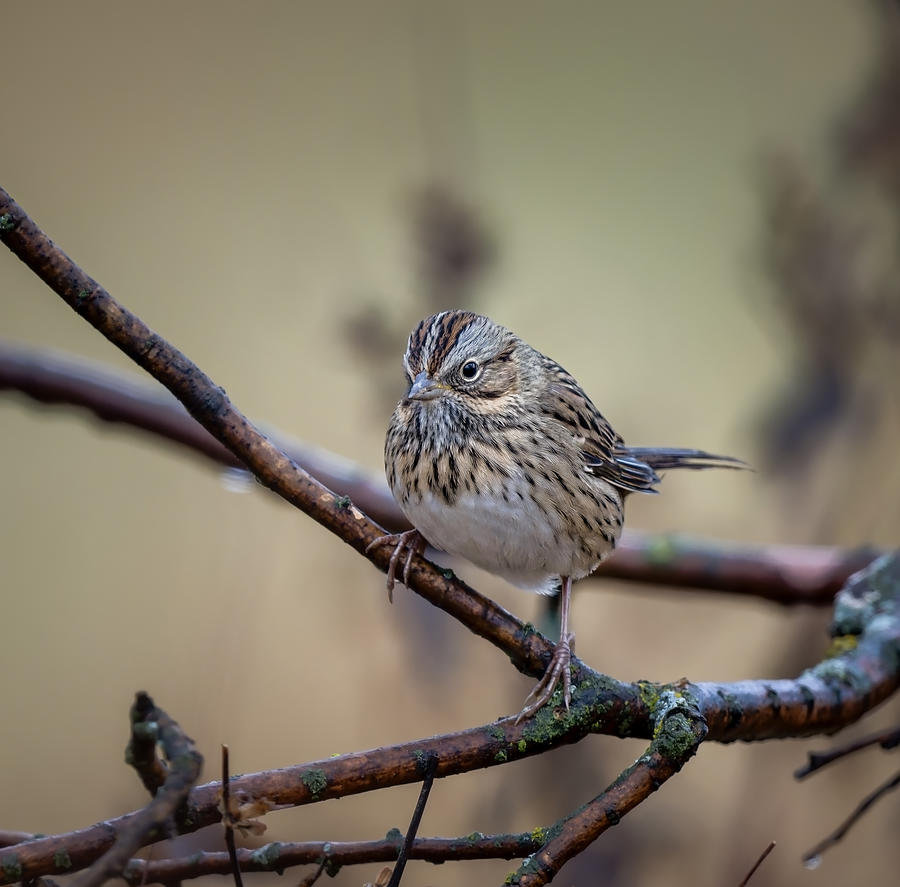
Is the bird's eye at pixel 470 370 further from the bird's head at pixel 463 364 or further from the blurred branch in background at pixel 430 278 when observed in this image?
the blurred branch in background at pixel 430 278

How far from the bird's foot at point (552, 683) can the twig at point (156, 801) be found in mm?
578

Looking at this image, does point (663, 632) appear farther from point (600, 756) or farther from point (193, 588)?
point (193, 588)

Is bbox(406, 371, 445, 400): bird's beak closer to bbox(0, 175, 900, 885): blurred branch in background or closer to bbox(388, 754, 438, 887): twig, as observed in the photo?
bbox(0, 175, 900, 885): blurred branch in background

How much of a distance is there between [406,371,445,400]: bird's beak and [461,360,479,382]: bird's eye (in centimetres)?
9

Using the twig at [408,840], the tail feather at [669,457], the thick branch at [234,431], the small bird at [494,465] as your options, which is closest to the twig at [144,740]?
the twig at [408,840]

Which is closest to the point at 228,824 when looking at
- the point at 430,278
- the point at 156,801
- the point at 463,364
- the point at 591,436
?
the point at 156,801

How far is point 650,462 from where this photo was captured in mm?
2877

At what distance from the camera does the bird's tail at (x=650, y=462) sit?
2674 millimetres

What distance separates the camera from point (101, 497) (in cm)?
461

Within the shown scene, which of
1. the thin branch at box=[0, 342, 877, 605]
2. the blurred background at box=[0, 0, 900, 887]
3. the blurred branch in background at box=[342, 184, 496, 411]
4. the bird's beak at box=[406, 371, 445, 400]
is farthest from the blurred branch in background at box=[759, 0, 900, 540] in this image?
the bird's beak at box=[406, 371, 445, 400]

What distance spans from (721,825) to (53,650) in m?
2.77

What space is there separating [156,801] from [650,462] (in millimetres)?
2106

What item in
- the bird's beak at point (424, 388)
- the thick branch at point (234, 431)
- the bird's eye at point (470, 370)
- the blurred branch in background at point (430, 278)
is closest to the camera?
the thick branch at point (234, 431)

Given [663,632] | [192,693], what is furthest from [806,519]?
[192,693]
